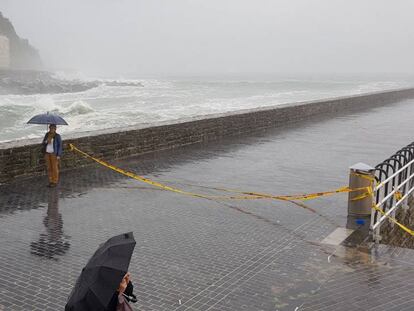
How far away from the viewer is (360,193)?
306 inches

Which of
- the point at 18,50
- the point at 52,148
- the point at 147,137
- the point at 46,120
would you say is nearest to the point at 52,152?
the point at 52,148

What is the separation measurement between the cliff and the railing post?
153334mm

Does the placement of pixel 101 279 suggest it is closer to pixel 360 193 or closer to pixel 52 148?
pixel 360 193

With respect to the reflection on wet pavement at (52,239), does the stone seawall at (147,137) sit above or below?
above

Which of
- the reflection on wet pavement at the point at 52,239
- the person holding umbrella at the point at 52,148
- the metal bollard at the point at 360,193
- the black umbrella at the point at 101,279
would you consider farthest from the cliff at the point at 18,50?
the black umbrella at the point at 101,279

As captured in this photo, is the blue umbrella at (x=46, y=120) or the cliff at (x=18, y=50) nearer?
the blue umbrella at (x=46, y=120)

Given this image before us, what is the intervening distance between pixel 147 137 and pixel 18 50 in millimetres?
173489

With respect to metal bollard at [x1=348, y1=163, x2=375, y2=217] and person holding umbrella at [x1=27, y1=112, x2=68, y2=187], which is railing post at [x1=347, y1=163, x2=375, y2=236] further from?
person holding umbrella at [x1=27, y1=112, x2=68, y2=187]

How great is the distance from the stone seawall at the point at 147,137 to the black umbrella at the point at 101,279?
6954mm

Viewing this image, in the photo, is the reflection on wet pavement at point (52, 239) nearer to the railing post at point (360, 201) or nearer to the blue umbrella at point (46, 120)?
the blue umbrella at point (46, 120)

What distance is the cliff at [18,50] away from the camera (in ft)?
511

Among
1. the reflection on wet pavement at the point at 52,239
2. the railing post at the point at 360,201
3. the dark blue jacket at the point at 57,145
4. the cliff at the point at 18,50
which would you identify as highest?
the cliff at the point at 18,50

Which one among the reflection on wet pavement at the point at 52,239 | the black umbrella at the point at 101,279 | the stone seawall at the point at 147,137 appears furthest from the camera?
the stone seawall at the point at 147,137

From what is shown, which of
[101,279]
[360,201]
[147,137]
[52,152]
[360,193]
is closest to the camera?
[101,279]
